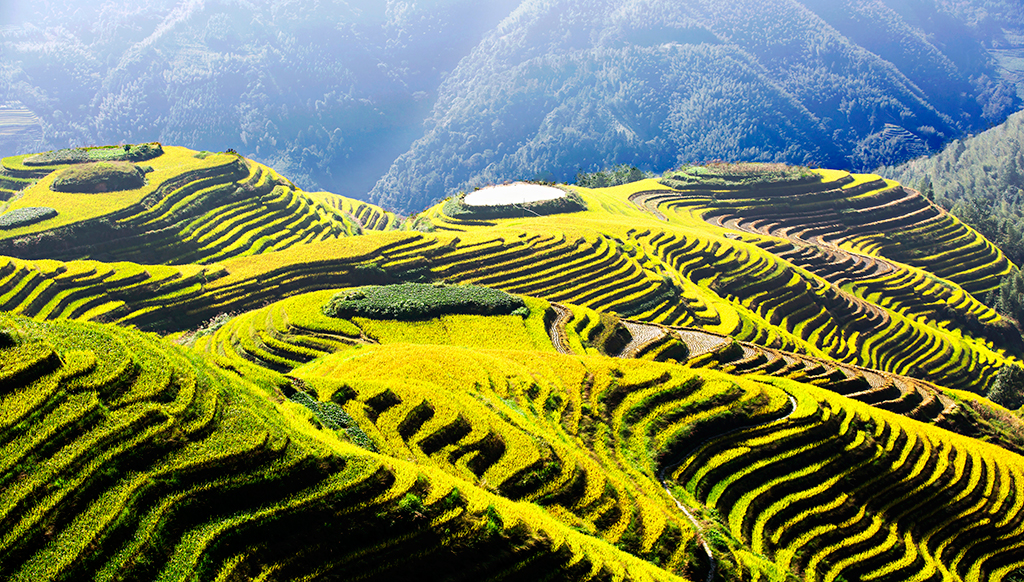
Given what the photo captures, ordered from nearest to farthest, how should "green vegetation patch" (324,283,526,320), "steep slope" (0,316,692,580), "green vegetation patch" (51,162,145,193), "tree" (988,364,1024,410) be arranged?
"steep slope" (0,316,692,580) < "green vegetation patch" (324,283,526,320) < "tree" (988,364,1024,410) < "green vegetation patch" (51,162,145,193)

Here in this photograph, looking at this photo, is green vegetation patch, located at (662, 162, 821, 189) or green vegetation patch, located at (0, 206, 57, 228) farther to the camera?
green vegetation patch, located at (662, 162, 821, 189)

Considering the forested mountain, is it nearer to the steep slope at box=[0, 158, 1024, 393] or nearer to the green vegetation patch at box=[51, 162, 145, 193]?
the green vegetation patch at box=[51, 162, 145, 193]

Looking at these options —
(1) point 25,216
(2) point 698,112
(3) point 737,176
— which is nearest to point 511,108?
(2) point 698,112

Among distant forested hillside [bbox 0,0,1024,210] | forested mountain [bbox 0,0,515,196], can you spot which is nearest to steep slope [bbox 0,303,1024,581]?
distant forested hillside [bbox 0,0,1024,210]

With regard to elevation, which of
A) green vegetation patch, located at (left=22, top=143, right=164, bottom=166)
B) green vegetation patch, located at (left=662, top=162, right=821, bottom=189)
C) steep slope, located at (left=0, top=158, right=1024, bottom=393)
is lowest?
steep slope, located at (left=0, top=158, right=1024, bottom=393)

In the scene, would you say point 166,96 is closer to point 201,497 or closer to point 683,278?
point 683,278
